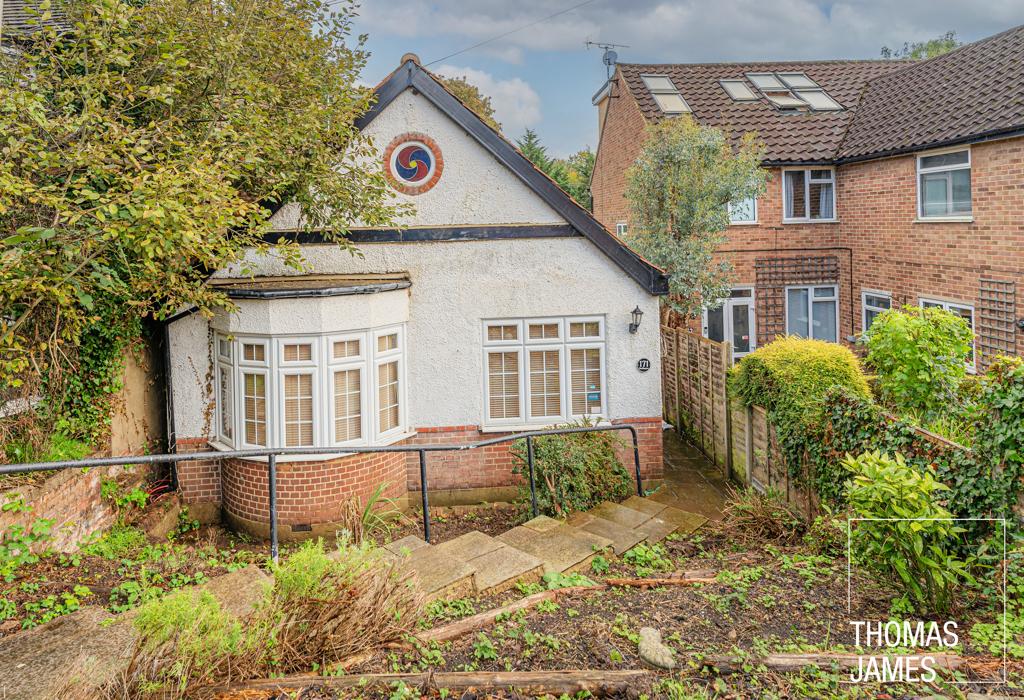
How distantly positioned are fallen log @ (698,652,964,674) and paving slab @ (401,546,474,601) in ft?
6.19

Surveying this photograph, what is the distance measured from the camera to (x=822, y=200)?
18.2 metres

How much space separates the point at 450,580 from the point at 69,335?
523 centimetres

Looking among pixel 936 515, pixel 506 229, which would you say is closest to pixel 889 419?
pixel 936 515

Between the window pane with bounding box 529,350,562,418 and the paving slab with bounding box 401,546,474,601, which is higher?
the window pane with bounding box 529,350,562,418

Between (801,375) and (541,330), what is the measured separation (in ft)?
12.2

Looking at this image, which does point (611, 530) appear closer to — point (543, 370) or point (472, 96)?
point (543, 370)

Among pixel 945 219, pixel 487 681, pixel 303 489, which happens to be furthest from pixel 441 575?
pixel 945 219

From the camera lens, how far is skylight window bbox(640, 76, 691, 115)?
18.8 metres

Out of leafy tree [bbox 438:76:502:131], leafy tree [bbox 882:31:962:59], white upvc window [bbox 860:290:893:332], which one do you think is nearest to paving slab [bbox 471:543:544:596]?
white upvc window [bbox 860:290:893:332]

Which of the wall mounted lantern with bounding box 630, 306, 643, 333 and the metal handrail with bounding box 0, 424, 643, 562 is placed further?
the wall mounted lantern with bounding box 630, 306, 643, 333

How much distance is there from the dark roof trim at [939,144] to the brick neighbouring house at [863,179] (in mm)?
33

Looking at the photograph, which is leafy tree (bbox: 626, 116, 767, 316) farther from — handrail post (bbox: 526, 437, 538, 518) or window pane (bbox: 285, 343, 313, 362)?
window pane (bbox: 285, 343, 313, 362)

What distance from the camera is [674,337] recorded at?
14.4 metres

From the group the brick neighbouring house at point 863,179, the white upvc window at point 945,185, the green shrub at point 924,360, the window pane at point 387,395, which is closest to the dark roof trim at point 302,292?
the window pane at point 387,395
